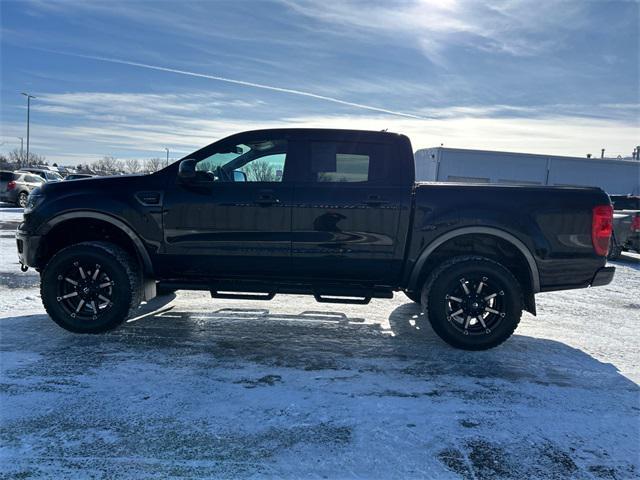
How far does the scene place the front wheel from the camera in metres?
4.13

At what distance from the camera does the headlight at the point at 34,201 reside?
443cm

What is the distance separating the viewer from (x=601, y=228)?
13.6 feet

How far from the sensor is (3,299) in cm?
543

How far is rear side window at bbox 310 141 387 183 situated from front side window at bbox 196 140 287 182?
0.35 m

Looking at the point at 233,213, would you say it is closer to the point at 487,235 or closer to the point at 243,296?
the point at 243,296

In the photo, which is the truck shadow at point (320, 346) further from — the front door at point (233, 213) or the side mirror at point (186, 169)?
the side mirror at point (186, 169)

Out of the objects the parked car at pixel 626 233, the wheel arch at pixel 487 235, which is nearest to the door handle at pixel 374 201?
the wheel arch at pixel 487 235

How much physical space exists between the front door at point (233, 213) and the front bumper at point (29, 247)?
1.28 metres

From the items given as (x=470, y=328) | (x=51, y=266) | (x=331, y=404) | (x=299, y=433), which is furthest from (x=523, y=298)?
(x=51, y=266)

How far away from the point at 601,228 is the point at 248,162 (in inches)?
136

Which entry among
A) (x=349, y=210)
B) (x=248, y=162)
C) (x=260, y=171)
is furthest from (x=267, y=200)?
(x=349, y=210)

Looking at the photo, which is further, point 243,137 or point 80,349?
point 243,137

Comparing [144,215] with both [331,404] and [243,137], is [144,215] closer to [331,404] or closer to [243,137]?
[243,137]

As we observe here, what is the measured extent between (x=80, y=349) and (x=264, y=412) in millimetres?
2065
